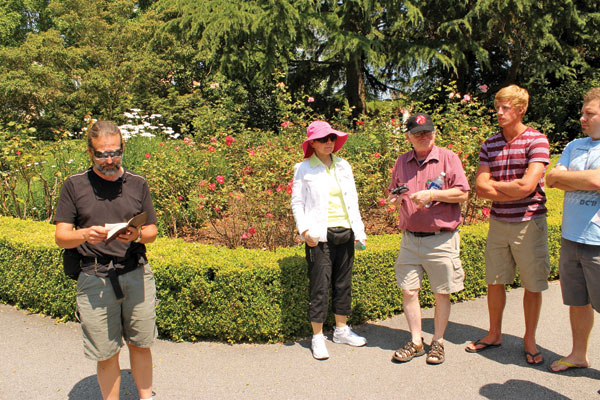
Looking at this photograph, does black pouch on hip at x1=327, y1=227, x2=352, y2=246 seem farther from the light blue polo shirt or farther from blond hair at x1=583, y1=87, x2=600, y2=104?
blond hair at x1=583, y1=87, x2=600, y2=104

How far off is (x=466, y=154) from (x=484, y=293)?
6.53 ft

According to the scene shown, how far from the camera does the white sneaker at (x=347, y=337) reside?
3.82 m

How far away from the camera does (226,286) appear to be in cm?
393

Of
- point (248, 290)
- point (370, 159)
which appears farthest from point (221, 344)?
point (370, 159)

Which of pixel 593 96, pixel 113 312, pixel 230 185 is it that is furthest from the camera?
pixel 230 185

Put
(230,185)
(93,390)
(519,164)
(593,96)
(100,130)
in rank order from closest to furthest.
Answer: (100,130)
(593,96)
(93,390)
(519,164)
(230,185)

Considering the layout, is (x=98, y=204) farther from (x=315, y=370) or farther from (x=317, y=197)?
(x=315, y=370)

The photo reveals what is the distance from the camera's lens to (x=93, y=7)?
68.8ft

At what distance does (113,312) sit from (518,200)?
2.93m

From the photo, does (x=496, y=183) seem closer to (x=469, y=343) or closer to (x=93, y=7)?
(x=469, y=343)

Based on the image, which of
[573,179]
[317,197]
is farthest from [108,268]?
[573,179]

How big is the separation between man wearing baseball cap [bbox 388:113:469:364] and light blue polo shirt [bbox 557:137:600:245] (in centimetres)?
70

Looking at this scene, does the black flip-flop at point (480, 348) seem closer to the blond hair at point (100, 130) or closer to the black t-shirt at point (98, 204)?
the black t-shirt at point (98, 204)

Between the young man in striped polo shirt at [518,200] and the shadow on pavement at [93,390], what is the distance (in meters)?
2.86
